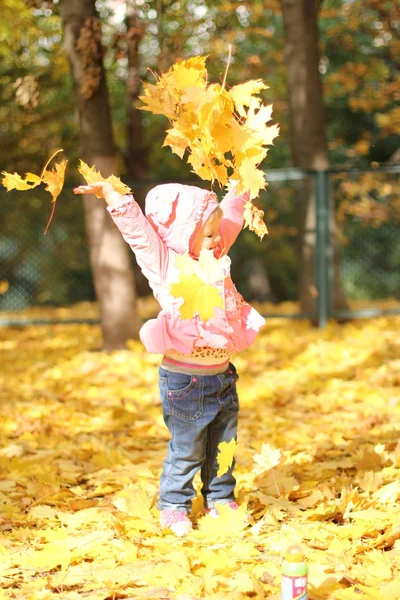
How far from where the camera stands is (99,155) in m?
7.46

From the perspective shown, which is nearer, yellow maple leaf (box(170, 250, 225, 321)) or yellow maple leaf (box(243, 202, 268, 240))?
yellow maple leaf (box(170, 250, 225, 321))

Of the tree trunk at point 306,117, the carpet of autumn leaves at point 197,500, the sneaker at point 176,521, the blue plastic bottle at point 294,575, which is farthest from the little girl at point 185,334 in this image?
the tree trunk at point 306,117

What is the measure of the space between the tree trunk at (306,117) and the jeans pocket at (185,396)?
20.6 feet

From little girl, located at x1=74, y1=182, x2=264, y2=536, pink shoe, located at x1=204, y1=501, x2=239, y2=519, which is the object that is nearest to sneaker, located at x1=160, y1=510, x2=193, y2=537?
little girl, located at x1=74, y1=182, x2=264, y2=536

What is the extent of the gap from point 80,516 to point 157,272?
3.65ft

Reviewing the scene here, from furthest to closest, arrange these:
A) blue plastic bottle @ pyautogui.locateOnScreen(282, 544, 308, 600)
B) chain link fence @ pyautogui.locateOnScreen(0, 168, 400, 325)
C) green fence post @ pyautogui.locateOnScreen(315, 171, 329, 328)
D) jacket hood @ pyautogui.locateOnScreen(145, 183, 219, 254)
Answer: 1. chain link fence @ pyautogui.locateOnScreen(0, 168, 400, 325)
2. green fence post @ pyautogui.locateOnScreen(315, 171, 329, 328)
3. jacket hood @ pyautogui.locateOnScreen(145, 183, 219, 254)
4. blue plastic bottle @ pyautogui.locateOnScreen(282, 544, 308, 600)

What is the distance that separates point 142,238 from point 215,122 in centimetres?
52

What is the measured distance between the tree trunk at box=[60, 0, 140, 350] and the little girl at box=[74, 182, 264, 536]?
168 inches

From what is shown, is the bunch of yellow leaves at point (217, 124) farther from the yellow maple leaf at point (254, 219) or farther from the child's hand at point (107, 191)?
the child's hand at point (107, 191)

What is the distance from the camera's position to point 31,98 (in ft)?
27.5

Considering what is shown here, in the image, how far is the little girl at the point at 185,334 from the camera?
3133mm

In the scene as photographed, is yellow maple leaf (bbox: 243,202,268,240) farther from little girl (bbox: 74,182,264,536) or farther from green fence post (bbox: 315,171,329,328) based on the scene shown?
green fence post (bbox: 315,171,329,328)

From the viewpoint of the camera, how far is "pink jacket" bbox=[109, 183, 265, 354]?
3.13 meters

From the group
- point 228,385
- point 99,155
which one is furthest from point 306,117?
point 228,385
